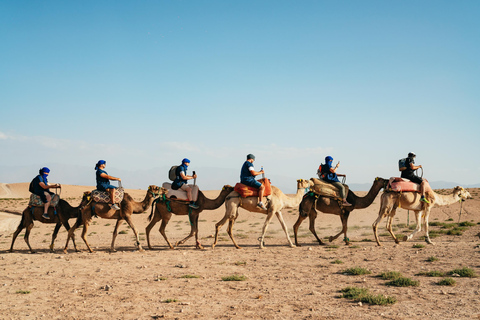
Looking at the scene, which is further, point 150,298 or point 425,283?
point 425,283

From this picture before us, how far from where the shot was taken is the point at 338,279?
9.35 metres

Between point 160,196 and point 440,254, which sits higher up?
point 160,196

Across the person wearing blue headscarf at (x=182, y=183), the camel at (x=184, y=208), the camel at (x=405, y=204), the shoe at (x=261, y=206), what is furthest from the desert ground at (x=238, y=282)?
the person wearing blue headscarf at (x=182, y=183)

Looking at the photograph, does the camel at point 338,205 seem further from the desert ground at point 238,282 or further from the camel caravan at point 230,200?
the desert ground at point 238,282

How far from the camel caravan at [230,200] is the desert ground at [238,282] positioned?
1158 millimetres

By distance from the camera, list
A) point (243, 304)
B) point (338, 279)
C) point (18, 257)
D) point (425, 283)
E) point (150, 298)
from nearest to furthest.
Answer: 1. point (243, 304)
2. point (150, 298)
3. point (425, 283)
4. point (338, 279)
5. point (18, 257)

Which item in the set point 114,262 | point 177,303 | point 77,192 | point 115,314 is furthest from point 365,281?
point 77,192

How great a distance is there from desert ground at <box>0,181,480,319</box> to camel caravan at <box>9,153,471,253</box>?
116 cm

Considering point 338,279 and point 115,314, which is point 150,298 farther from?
point 338,279

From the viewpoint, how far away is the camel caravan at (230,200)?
14.1 metres

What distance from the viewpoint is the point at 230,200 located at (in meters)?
14.3

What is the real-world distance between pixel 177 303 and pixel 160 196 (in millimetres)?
7267

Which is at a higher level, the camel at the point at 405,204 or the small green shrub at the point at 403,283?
the camel at the point at 405,204

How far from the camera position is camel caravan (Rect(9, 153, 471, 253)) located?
14.1 m
